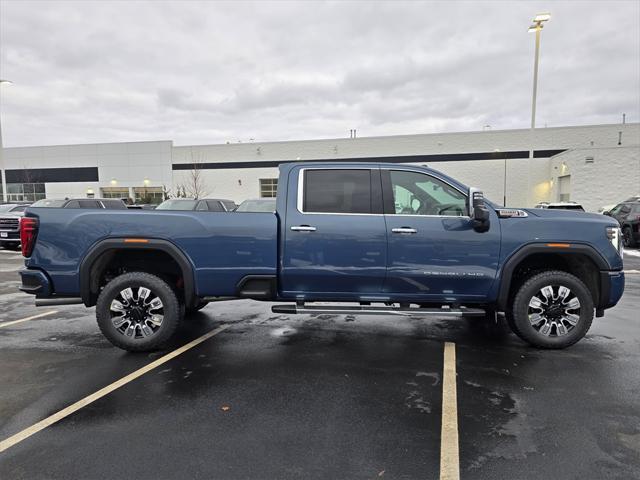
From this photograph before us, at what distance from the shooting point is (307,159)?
42531mm

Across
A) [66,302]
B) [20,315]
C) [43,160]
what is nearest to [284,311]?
[66,302]

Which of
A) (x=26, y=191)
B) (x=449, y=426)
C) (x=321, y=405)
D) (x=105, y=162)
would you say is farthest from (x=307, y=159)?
(x=449, y=426)

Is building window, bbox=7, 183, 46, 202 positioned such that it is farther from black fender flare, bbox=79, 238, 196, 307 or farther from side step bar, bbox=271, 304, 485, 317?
side step bar, bbox=271, 304, 485, 317

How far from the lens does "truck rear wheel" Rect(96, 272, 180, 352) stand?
478 centimetres

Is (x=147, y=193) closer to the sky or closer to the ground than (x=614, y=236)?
closer to the sky

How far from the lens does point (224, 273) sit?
4723mm

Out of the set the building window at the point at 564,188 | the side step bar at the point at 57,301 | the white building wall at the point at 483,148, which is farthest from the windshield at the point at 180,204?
the white building wall at the point at 483,148

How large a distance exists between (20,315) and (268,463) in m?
5.74

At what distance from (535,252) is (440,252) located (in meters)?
1.04

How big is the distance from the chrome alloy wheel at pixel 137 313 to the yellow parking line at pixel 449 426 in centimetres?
307

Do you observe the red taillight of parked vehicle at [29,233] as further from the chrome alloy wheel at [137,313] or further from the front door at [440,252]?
the front door at [440,252]

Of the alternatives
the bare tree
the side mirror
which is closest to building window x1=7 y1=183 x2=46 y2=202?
the bare tree

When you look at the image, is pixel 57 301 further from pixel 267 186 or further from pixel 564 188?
pixel 267 186

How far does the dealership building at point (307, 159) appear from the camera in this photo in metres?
38.4
